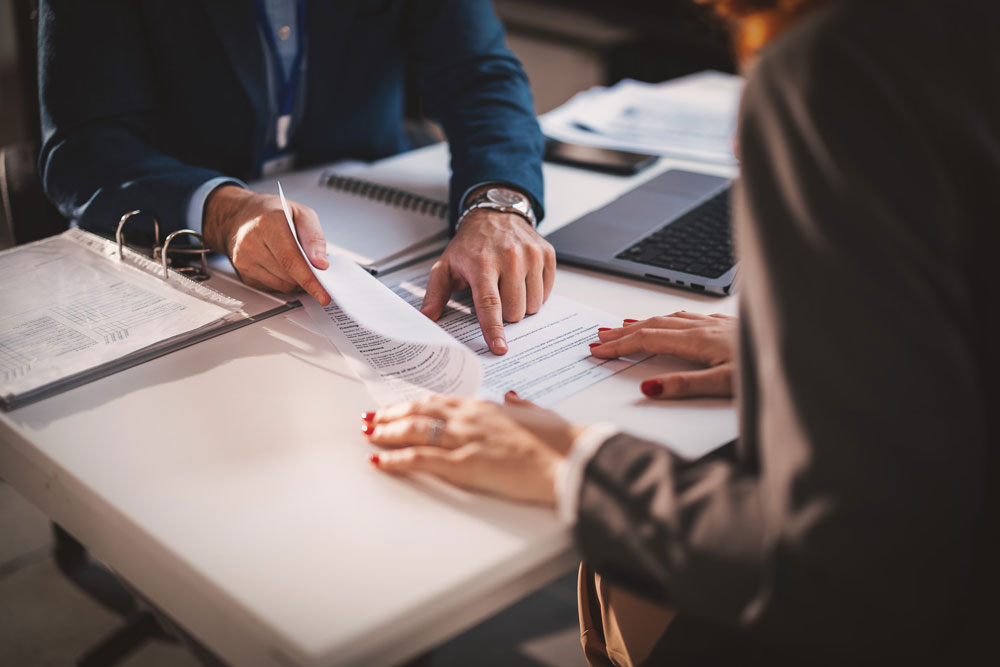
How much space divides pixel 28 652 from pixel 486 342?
1.30 m

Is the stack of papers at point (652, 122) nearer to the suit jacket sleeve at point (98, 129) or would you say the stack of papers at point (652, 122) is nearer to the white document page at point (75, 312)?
the suit jacket sleeve at point (98, 129)

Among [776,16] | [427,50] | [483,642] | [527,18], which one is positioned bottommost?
[483,642]

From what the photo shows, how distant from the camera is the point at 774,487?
55 centimetres

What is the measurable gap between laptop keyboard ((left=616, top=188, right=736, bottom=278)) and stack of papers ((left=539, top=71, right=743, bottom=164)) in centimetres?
36

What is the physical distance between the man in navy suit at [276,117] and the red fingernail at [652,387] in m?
0.18

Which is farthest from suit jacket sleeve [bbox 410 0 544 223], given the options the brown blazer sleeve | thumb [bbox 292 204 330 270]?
the brown blazer sleeve

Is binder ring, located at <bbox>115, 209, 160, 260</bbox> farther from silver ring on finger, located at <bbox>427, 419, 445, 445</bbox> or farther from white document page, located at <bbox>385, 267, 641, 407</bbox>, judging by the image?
silver ring on finger, located at <bbox>427, 419, 445, 445</bbox>

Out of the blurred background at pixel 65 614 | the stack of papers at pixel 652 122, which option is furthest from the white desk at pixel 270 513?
the stack of papers at pixel 652 122

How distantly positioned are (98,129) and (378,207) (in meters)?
0.45

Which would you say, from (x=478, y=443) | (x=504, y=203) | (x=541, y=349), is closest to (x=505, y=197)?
(x=504, y=203)

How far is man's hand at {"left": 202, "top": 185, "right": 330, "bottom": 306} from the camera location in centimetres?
97

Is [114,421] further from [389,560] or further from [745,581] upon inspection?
[745,581]

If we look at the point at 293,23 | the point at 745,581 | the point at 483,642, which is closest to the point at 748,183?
the point at 745,581

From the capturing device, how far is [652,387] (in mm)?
819
